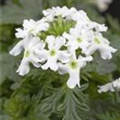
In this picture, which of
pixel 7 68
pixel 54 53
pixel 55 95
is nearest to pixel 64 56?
pixel 54 53

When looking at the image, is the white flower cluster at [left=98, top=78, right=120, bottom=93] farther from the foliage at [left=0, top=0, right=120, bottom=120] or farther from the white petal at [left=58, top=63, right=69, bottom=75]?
the white petal at [left=58, top=63, right=69, bottom=75]

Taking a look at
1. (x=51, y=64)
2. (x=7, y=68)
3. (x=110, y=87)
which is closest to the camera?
(x=51, y=64)

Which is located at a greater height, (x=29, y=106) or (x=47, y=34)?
(x=47, y=34)

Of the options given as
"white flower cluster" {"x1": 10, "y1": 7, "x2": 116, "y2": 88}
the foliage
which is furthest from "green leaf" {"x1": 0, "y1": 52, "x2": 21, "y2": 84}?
"white flower cluster" {"x1": 10, "y1": 7, "x2": 116, "y2": 88}

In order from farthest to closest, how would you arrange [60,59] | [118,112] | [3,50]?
[3,50], [118,112], [60,59]

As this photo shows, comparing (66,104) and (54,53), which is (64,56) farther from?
(66,104)

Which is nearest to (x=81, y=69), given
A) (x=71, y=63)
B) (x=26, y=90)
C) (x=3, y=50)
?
(x=71, y=63)

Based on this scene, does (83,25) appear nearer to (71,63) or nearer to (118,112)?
(71,63)

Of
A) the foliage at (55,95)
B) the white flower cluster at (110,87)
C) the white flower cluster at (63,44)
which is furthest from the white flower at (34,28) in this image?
the white flower cluster at (110,87)
